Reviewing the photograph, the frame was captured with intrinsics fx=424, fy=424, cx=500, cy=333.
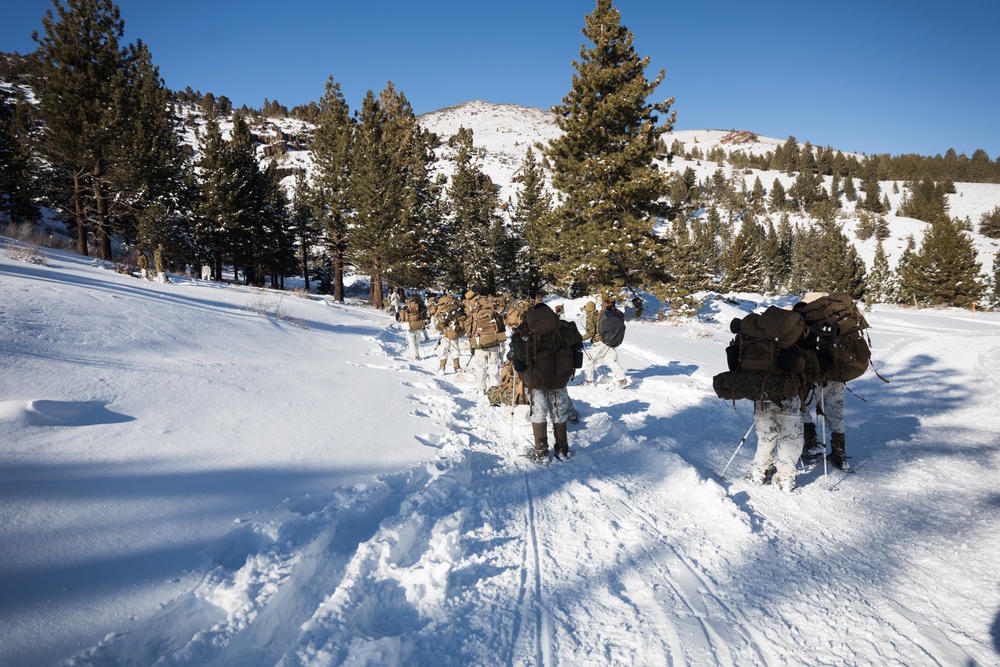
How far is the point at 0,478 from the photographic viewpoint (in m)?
2.58

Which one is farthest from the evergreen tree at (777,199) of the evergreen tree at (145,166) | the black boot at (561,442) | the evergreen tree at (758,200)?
the black boot at (561,442)

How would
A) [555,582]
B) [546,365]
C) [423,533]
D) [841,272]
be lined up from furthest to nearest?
1. [841,272]
2. [546,365]
3. [423,533]
4. [555,582]

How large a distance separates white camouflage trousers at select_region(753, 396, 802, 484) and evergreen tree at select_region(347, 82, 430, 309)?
23.3 metres

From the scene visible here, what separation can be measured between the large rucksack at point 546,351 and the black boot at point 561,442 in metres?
0.49

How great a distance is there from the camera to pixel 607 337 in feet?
26.6

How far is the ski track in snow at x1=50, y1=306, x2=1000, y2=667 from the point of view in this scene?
7.11 ft

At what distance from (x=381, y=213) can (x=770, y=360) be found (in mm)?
24913

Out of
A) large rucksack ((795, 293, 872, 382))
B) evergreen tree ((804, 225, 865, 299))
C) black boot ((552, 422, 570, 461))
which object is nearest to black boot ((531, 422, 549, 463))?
black boot ((552, 422, 570, 461))

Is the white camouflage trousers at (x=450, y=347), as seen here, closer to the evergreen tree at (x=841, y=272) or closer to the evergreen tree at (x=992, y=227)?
the evergreen tree at (x=841, y=272)

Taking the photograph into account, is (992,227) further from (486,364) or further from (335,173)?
(486,364)

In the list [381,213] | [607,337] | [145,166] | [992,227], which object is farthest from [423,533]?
[992,227]

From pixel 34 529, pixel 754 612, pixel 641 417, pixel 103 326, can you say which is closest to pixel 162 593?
pixel 34 529

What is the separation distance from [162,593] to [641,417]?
19.2 ft

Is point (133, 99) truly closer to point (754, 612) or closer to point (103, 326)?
point (103, 326)
